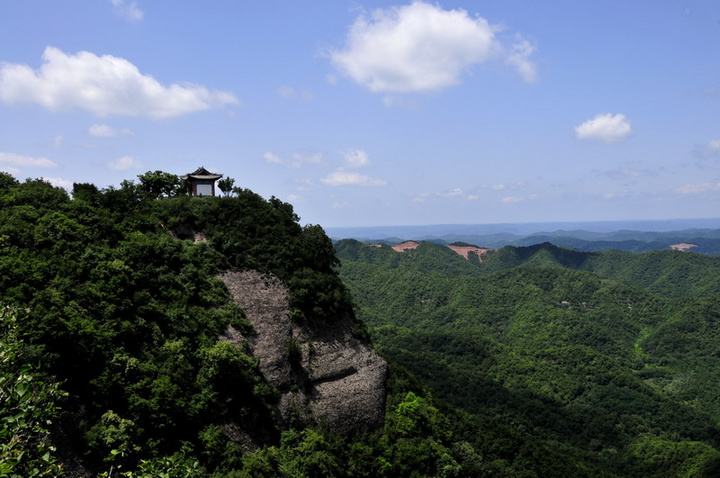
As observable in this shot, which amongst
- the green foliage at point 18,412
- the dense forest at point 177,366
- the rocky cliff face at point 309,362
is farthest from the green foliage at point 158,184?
the green foliage at point 18,412

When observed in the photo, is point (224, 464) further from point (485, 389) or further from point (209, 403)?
point (485, 389)

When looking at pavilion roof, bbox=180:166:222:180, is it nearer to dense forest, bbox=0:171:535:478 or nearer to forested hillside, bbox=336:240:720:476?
dense forest, bbox=0:171:535:478

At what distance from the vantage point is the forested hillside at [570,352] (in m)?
66.6

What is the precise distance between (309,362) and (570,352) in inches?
3128

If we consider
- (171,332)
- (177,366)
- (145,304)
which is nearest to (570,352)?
(171,332)

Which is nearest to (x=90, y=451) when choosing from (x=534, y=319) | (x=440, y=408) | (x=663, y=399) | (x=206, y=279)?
(x=206, y=279)

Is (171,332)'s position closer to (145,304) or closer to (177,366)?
(145,304)

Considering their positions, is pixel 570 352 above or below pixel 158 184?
below

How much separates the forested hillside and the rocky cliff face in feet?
49.5

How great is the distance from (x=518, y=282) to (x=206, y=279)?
12263 cm

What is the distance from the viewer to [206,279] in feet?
103

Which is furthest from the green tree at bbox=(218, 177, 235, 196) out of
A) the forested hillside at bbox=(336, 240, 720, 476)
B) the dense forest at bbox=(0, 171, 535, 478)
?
the forested hillside at bbox=(336, 240, 720, 476)

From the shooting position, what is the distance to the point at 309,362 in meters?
31.0

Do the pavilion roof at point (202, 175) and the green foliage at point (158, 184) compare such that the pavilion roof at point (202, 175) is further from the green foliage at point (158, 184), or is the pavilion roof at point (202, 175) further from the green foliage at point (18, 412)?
the green foliage at point (18, 412)
